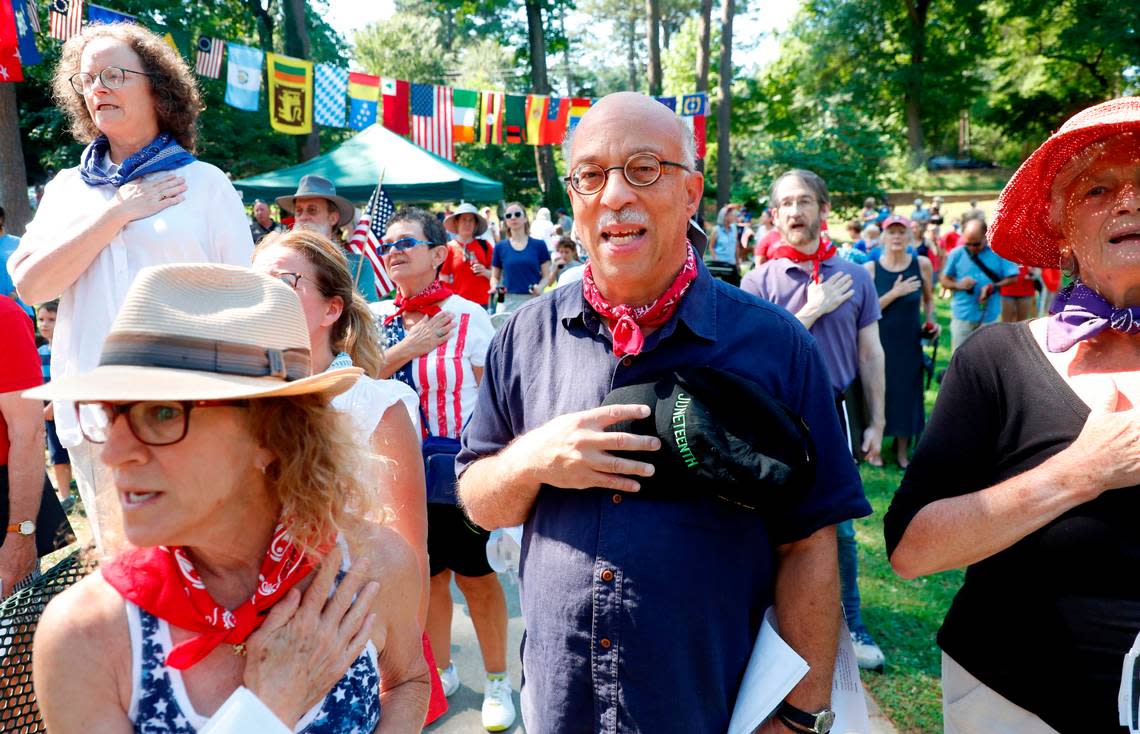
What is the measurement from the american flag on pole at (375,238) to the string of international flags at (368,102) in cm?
548

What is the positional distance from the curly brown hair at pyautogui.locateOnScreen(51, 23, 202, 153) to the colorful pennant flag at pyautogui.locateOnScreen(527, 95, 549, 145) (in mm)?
13591

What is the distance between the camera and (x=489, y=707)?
10.7 ft

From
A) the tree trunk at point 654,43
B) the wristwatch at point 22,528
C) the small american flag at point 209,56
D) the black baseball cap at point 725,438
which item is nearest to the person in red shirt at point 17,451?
the wristwatch at point 22,528

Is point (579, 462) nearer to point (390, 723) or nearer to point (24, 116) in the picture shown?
point (390, 723)

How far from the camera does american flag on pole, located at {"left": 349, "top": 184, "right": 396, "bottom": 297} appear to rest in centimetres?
442

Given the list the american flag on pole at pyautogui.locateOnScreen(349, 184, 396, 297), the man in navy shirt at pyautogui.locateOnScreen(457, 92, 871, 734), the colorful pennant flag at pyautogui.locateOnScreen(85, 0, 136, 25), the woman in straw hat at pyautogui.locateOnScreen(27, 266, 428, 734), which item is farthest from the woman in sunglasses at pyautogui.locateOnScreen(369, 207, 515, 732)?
the colorful pennant flag at pyautogui.locateOnScreen(85, 0, 136, 25)

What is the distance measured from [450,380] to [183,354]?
2.16 meters

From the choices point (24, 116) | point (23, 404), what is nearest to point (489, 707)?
point (23, 404)

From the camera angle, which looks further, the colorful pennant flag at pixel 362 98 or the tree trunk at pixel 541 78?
the tree trunk at pixel 541 78

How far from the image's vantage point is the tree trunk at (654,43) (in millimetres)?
23172

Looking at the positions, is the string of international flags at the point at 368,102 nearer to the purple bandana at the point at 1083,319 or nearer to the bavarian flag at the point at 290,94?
the bavarian flag at the point at 290,94

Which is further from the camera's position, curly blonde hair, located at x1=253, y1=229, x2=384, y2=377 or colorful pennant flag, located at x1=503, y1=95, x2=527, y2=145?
colorful pennant flag, located at x1=503, y1=95, x2=527, y2=145

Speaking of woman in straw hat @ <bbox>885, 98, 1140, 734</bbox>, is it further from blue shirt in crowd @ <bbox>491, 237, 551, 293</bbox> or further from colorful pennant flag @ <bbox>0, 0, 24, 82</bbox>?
colorful pennant flag @ <bbox>0, 0, 24, 82</bbox>

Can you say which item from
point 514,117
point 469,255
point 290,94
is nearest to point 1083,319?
point 469,255
